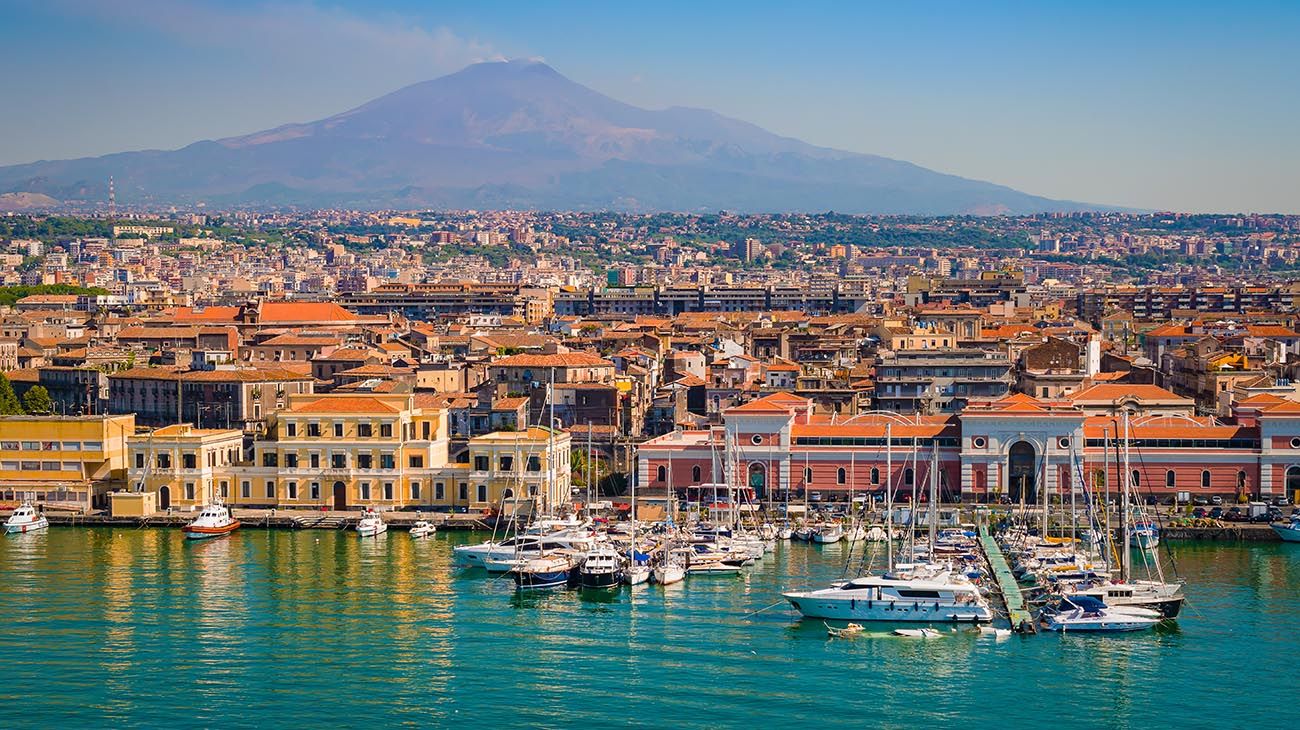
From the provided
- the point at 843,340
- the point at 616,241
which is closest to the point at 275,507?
the point at 843,340

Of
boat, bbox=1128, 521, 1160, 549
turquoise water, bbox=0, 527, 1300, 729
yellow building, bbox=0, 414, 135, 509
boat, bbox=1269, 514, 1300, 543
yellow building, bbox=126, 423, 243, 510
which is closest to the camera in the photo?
turquoise water, bbox=0, 527, 1300, 729

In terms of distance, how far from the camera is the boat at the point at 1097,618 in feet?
74.7

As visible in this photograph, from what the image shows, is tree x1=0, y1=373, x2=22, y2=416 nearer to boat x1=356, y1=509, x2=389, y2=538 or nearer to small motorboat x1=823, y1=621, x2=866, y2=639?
boat x1=356, y1=509, x2=389, y2=538

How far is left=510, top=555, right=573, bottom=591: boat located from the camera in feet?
83.4

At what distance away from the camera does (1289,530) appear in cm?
2909

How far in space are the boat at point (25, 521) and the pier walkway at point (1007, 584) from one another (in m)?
15.4

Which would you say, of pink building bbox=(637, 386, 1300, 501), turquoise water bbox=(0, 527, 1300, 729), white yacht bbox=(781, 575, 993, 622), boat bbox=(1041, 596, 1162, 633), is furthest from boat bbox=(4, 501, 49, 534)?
boat bbox=(1041, 596, 1162, 633)

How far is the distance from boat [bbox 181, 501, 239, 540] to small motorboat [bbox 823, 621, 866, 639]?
37.7ft

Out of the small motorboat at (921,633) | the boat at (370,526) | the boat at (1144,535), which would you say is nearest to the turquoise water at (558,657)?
the small motorboat at (921,633)

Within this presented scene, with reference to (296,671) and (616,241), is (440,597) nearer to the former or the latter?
(296,671)

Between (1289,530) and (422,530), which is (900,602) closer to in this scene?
(1289,530)

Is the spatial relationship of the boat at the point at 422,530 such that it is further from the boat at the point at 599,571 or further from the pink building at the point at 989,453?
the boat at the point at 599,571

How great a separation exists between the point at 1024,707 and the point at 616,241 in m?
154

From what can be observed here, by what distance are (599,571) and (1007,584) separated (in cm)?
551
